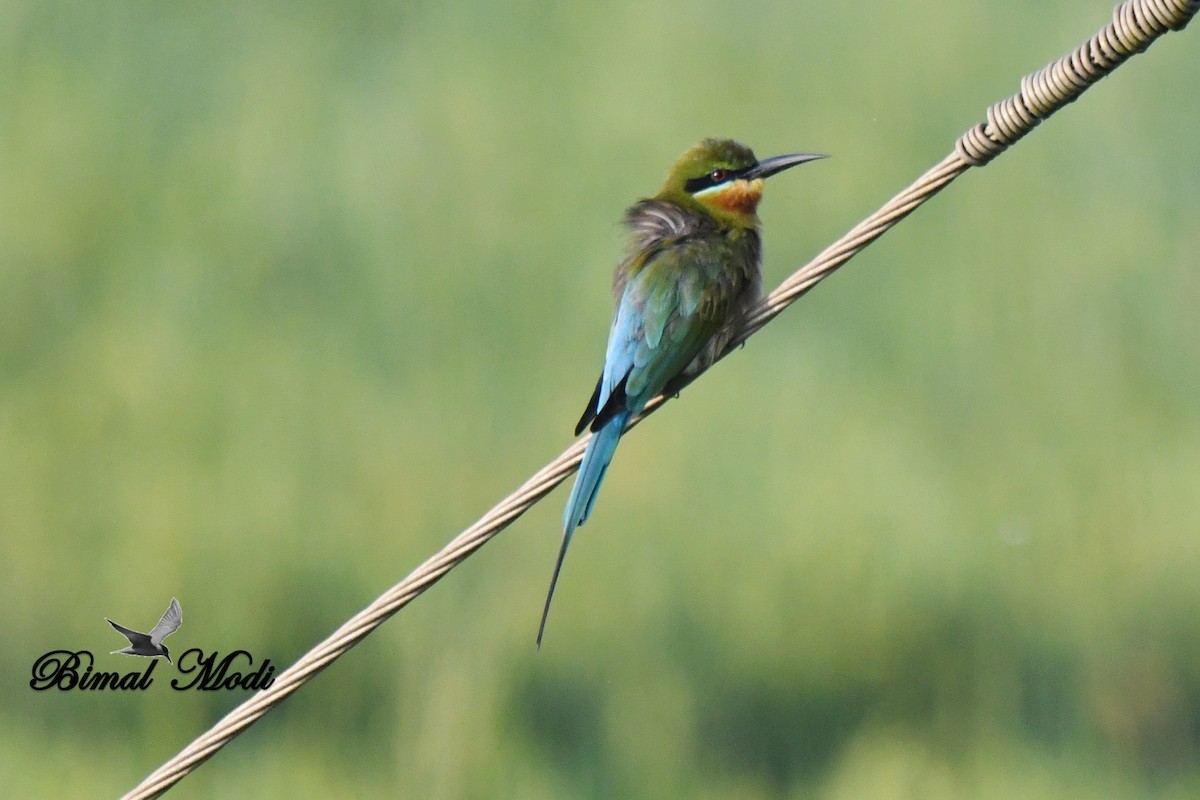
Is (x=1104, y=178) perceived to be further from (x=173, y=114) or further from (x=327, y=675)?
(x=173, y=114)

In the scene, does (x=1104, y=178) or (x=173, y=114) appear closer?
(x=1104, y=178)

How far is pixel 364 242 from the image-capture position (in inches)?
103

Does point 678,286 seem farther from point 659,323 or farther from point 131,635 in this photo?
point 131,635

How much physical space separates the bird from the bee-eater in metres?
0.74

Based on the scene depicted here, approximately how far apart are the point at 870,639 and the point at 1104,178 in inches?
37.9

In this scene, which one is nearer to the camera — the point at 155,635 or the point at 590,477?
the point at 590,477

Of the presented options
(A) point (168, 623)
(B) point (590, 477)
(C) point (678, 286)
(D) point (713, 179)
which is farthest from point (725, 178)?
(A) point (168, 623)

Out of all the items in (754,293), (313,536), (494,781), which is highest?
(754,293)

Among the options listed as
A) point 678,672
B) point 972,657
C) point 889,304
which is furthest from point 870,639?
point 889,304

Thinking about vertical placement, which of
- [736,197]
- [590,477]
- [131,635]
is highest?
[736,197]

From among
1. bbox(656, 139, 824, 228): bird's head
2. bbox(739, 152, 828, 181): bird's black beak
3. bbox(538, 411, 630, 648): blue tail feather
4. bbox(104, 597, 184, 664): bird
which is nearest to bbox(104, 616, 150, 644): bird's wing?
bbox(104, 597, 184, 664): bird

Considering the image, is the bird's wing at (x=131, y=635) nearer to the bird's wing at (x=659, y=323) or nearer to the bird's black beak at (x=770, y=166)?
the bird's wing at (x=659, y=323)

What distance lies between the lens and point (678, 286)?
1.91 metres

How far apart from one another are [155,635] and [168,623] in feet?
0.10
